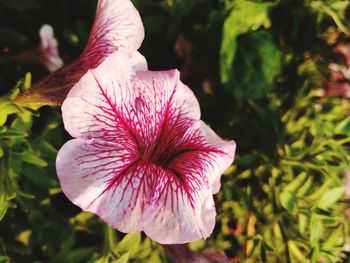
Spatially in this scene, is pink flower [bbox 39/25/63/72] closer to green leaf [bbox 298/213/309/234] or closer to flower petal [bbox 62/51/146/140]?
A: flower petal [bbox 62/51/146/140]

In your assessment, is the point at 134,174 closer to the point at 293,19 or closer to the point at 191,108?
the point at 191,108

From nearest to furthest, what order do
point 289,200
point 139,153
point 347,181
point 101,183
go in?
point 101,183 → point 139,153 → point 289,200 → point 347,181

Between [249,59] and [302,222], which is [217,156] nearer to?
[302,222]

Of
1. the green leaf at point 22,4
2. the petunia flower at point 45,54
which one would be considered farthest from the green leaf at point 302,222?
the green leaf at point 22,4

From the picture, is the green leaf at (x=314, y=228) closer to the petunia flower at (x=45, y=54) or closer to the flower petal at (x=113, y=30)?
the flower petal at (x=113, y=30)

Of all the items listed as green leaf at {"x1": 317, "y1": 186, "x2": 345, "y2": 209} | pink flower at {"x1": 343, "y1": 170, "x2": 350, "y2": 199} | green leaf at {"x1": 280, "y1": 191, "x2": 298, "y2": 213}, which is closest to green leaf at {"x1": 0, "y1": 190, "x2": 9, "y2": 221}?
green leaf at {"x1": 280, "y1": 191, "x2": 298, "y2": 213}

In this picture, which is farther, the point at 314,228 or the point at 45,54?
the point at 45,54

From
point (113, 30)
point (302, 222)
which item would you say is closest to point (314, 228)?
point (302, 222)
